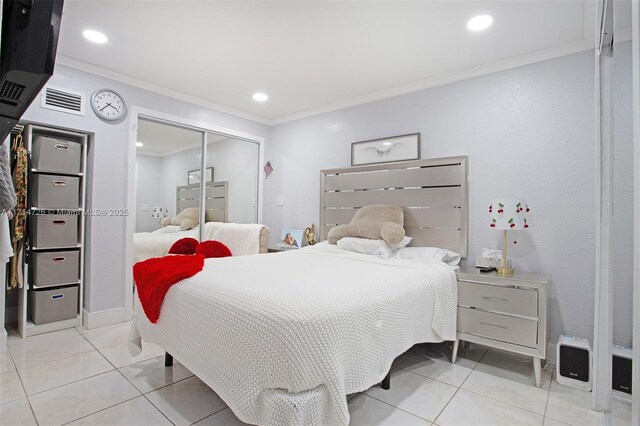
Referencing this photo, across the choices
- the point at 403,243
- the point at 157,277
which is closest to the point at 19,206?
the point at 157,277

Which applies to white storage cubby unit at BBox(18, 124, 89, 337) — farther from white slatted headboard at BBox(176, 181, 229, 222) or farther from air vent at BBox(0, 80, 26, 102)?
air vent at BBox(0, 80, 26, 102)

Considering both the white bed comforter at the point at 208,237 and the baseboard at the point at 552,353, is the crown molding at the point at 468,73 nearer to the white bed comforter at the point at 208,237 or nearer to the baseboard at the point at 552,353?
the white bed comforter at the point at 208,237

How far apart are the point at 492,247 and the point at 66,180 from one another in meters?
3.97

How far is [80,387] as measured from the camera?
2.07 m

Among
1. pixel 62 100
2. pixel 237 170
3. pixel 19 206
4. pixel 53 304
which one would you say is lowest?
pixel 53 304

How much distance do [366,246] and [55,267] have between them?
2934mm

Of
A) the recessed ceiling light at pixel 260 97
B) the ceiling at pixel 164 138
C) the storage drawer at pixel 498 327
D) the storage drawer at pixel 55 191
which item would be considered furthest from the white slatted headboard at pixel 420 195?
the storage drawer at pixel 55 191

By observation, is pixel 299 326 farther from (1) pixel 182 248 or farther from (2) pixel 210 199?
(2) pixel 210 199

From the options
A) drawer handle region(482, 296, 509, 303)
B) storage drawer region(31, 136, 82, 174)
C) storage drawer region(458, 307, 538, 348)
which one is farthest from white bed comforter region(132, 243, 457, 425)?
storage drawer region(31, 136, 82, 174)

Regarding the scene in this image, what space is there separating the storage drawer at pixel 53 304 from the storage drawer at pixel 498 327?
3.53m

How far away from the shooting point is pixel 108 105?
3244 millimetres

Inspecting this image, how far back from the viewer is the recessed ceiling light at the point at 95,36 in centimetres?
254

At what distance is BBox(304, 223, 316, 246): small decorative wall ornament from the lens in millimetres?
4172

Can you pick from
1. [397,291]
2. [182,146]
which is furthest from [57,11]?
[182,146]
